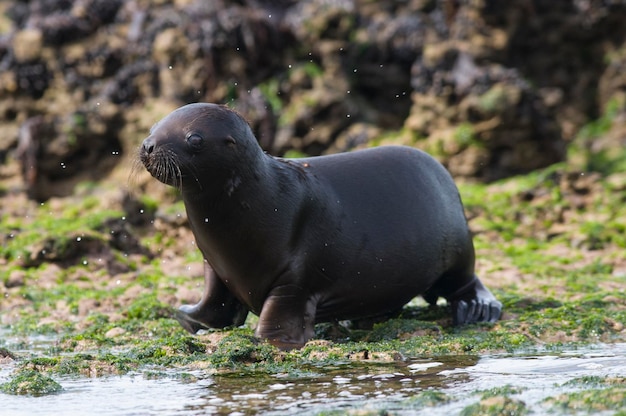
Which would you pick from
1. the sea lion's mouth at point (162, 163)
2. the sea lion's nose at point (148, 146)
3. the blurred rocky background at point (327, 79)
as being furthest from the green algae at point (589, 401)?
the blurred rocky background at point (327, 79)

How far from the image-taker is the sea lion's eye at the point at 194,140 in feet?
19.6

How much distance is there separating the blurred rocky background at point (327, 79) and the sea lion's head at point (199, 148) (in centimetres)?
758

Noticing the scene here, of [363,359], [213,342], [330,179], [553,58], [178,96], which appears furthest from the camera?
[553,58]

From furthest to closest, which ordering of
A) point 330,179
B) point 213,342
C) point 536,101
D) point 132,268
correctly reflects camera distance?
point 536,101
point 132,268
point 330,179
point 213,342

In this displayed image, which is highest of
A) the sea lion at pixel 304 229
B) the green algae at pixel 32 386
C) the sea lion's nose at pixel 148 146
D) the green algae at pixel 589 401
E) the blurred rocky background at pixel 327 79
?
the blurred rocky background at pixel 327 79

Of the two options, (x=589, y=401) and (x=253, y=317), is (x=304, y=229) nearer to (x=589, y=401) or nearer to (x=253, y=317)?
(x=253, y=317)

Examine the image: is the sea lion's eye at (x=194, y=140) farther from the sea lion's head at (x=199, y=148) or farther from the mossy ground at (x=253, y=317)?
the mossy ground at (x=253, y=317)

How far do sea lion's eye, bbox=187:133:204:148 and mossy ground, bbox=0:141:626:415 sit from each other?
1.10m

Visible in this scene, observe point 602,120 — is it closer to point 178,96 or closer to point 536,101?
point 536,101

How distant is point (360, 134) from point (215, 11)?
279cm

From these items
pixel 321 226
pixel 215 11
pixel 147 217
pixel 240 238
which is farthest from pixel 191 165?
pixel 215 11

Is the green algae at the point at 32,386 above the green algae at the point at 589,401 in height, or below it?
above

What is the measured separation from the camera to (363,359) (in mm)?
5746

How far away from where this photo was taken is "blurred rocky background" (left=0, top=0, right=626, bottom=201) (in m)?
13.8
